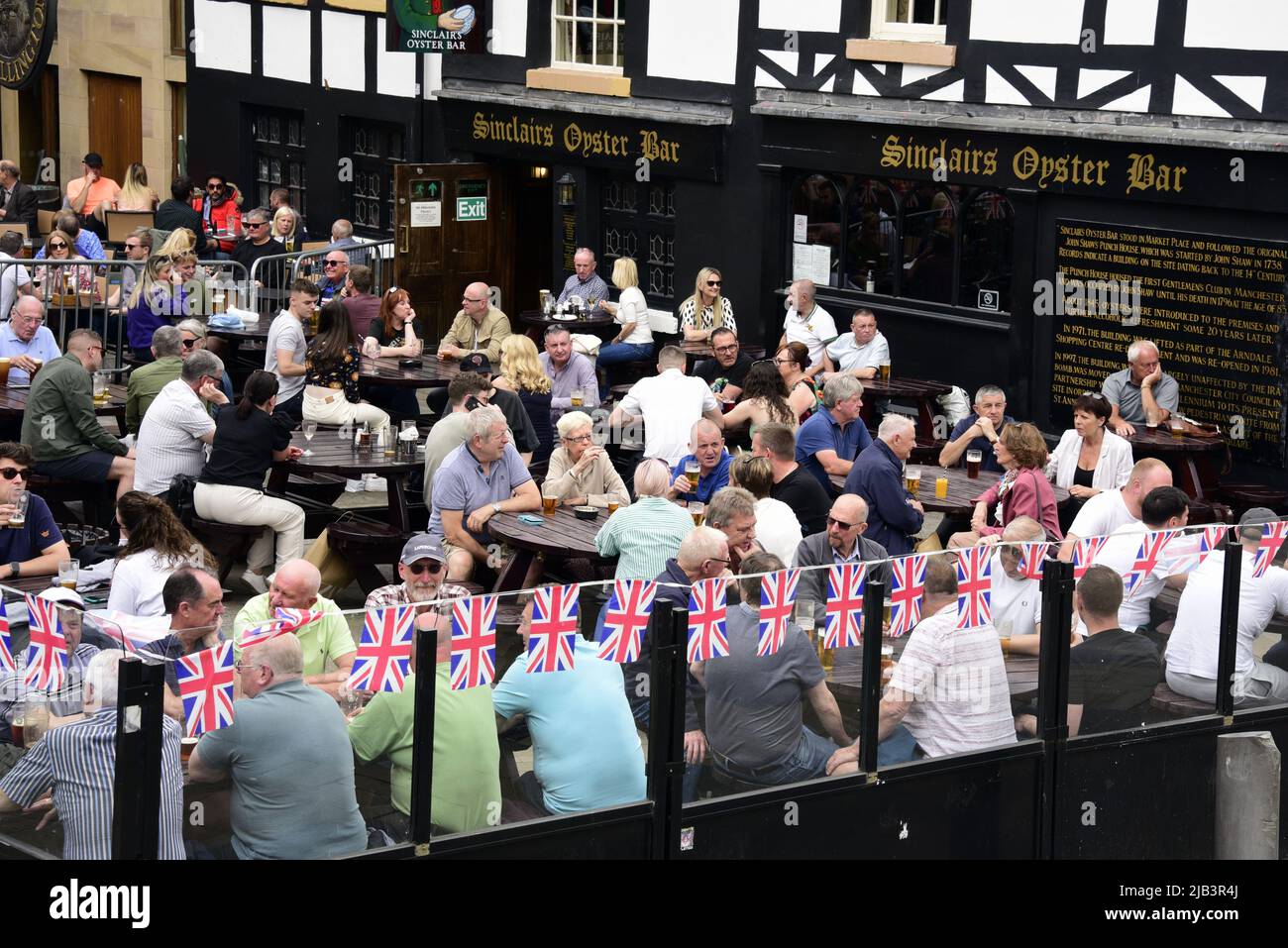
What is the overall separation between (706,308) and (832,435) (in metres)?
5.35

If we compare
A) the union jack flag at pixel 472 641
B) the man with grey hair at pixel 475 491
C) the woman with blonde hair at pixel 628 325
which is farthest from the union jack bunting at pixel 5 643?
the woman with blonde hair at pixel 628 325

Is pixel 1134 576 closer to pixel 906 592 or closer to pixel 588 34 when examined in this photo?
pixel 906 592

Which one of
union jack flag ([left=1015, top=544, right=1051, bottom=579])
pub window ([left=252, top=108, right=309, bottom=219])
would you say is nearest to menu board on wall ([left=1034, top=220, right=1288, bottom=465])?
union jack flag ([left=1015, top=544, right=1051, bottom=579])

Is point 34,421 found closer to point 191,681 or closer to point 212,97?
point 191,681

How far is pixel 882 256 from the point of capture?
16.6 m

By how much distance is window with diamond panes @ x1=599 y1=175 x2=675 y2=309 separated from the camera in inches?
736

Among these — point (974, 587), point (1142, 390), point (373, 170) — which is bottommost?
point (974, 587)

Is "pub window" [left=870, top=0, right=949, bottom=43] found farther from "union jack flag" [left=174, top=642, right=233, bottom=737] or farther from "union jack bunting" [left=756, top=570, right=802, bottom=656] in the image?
"union jack flag" [left=174, top=642, right=233, bottom=737]

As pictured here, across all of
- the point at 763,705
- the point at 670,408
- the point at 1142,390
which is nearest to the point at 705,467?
the point at 670,408

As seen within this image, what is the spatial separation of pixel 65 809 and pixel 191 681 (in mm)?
623

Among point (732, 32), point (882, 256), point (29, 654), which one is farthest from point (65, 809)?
point (732, 32)

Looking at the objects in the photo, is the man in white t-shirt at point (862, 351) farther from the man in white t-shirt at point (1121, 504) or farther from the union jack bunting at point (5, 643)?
the union jack bunting at point (5, 643)

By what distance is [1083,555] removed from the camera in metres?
7.72

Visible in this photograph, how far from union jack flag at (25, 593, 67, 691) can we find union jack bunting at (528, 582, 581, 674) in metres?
1.55
